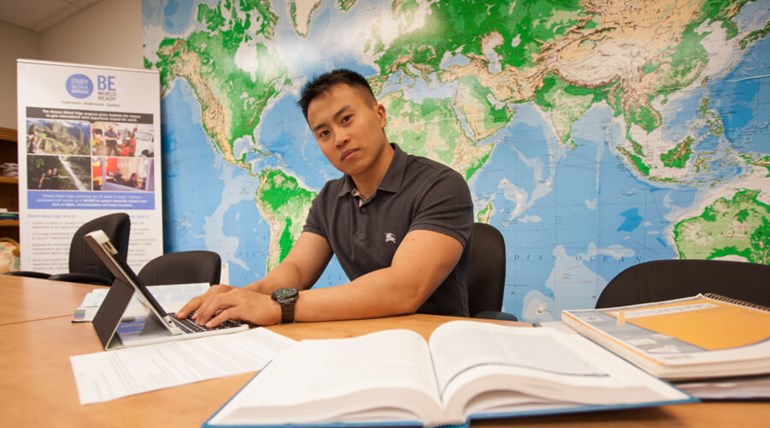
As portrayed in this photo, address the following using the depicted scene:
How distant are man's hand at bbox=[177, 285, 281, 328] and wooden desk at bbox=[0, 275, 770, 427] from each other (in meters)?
0.08

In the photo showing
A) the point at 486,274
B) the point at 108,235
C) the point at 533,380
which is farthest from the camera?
the point at 108,235

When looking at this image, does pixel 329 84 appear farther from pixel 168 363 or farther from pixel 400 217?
pixel 168 363

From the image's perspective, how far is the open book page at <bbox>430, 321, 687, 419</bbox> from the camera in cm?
38

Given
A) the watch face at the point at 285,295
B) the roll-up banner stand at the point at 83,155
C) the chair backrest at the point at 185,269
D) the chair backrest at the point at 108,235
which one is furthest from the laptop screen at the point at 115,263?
the roll-up banner stand at the point at 83,155

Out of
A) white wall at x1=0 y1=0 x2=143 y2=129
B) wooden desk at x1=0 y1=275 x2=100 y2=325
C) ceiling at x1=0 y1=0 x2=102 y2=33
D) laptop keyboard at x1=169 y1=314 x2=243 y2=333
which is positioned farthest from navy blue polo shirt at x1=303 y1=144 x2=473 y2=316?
ceiling at x1=0 y1=0 x2=102 y2=33

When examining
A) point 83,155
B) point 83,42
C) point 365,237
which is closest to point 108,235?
point 83,155

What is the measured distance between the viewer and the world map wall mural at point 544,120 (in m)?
1.56

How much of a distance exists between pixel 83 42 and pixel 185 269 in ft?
11.0

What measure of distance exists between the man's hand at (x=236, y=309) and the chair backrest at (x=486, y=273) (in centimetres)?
71

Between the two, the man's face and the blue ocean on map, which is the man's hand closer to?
the man's face

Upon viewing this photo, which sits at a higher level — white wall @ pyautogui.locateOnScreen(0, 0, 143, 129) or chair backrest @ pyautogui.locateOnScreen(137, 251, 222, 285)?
white wall @ pyautogui.locateOnScreen(0, 0, 143, 129)

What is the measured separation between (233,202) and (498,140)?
183 centimetres

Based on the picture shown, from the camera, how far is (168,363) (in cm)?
62

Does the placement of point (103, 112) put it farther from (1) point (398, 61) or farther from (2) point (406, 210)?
(2) point (406, 210)
